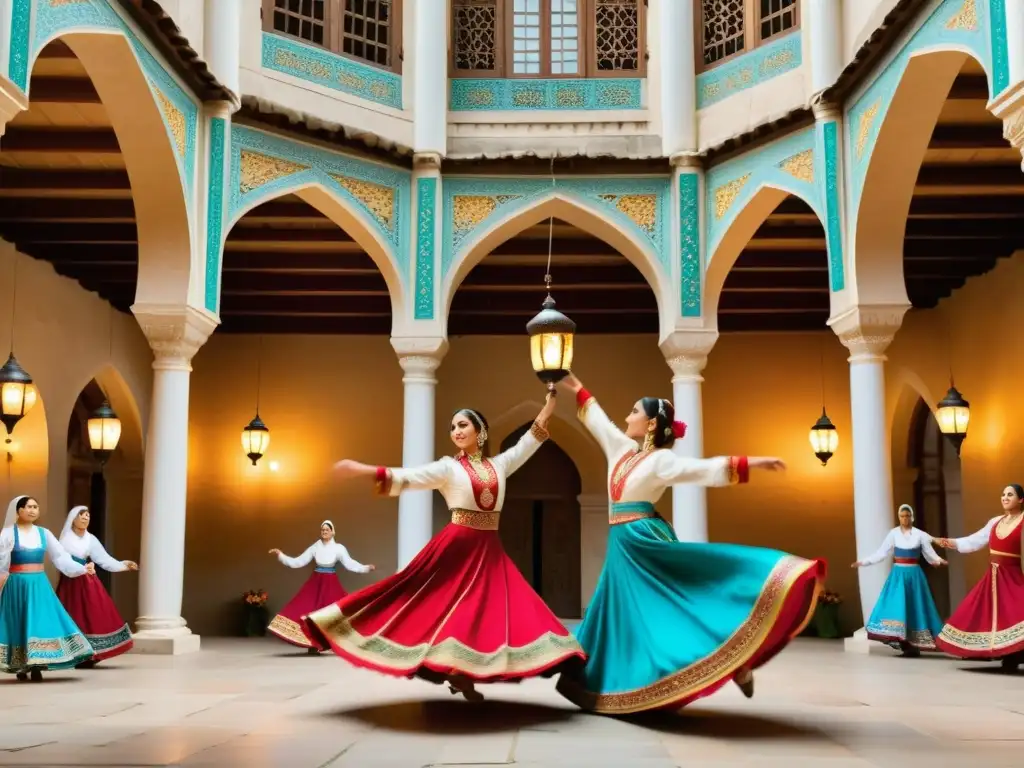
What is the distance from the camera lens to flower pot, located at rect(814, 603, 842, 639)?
1514 centimetres

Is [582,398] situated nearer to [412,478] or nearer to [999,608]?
[412,478]

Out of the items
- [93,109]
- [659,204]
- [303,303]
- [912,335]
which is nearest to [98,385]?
[303,303]

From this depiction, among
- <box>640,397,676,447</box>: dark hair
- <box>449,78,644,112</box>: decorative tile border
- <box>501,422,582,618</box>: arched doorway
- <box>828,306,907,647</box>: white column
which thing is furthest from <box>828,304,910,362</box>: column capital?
<box>501,422,582,618</box>: arched doorway

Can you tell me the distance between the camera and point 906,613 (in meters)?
10.8

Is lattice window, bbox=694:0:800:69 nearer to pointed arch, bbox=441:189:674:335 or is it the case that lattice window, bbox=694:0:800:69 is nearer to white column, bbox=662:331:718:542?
pointed arch, bbox=441:189:674:335

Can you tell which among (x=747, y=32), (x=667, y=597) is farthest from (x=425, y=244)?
(x=667, y=597)

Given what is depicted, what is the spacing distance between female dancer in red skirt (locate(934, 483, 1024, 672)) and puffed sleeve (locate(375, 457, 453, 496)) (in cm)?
506

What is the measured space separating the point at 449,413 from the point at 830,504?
5382 mm

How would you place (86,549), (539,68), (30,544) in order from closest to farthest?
(30,544)
(86,549)
(539,68)

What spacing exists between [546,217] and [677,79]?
2.03 m

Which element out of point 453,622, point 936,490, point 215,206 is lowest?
point 453,622

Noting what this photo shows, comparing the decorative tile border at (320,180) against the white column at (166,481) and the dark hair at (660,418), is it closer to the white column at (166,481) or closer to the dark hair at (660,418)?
the white column at (166,481)

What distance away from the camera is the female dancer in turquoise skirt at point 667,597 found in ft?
17.7

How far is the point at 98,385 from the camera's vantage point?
16031mm
